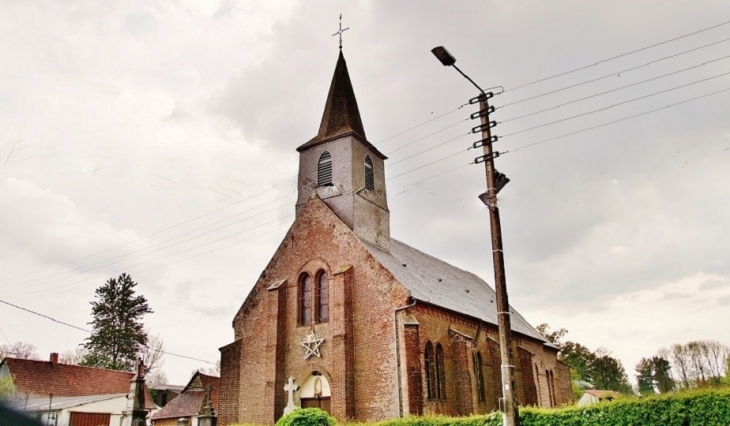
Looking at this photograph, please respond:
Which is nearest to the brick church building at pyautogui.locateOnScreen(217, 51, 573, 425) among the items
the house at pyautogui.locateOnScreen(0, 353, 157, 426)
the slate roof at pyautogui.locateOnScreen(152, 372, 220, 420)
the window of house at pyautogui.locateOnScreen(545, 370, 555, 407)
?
the window of house at pyautogui.locateOnScreen(545, 370, 555, 407)

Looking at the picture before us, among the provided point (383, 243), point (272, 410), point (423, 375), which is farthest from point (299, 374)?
point (383, 243)

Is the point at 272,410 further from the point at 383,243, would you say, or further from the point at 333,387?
the point at 383,243

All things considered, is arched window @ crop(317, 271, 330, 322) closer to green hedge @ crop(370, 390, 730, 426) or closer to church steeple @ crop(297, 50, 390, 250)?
church steeple @ crop(297, 50, 390, 250)

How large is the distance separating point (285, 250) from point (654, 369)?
81.6 m

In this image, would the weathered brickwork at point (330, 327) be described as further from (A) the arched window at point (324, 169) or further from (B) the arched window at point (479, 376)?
→ (B) the arched window at point (479, 376)

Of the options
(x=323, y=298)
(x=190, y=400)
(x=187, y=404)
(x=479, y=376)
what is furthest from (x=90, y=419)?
(x=479, y=376)

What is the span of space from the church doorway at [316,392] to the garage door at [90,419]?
21.2m

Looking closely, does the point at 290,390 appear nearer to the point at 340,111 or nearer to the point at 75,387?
the point at 340,111

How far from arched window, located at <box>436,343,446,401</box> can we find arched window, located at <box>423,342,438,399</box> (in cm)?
36

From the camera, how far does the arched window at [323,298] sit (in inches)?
1013

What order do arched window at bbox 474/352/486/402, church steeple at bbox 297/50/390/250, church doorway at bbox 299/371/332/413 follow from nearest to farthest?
church doorway at bbox 299/371/332/413 < arched window at bbox 474/352/486/402 < church steeple at bbox 297/50/390/250

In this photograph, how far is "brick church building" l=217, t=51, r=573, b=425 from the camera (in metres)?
23.4

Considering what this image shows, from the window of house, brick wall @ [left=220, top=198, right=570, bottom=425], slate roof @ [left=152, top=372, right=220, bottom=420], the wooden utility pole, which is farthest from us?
the window of house

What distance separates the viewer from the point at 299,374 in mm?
25266
